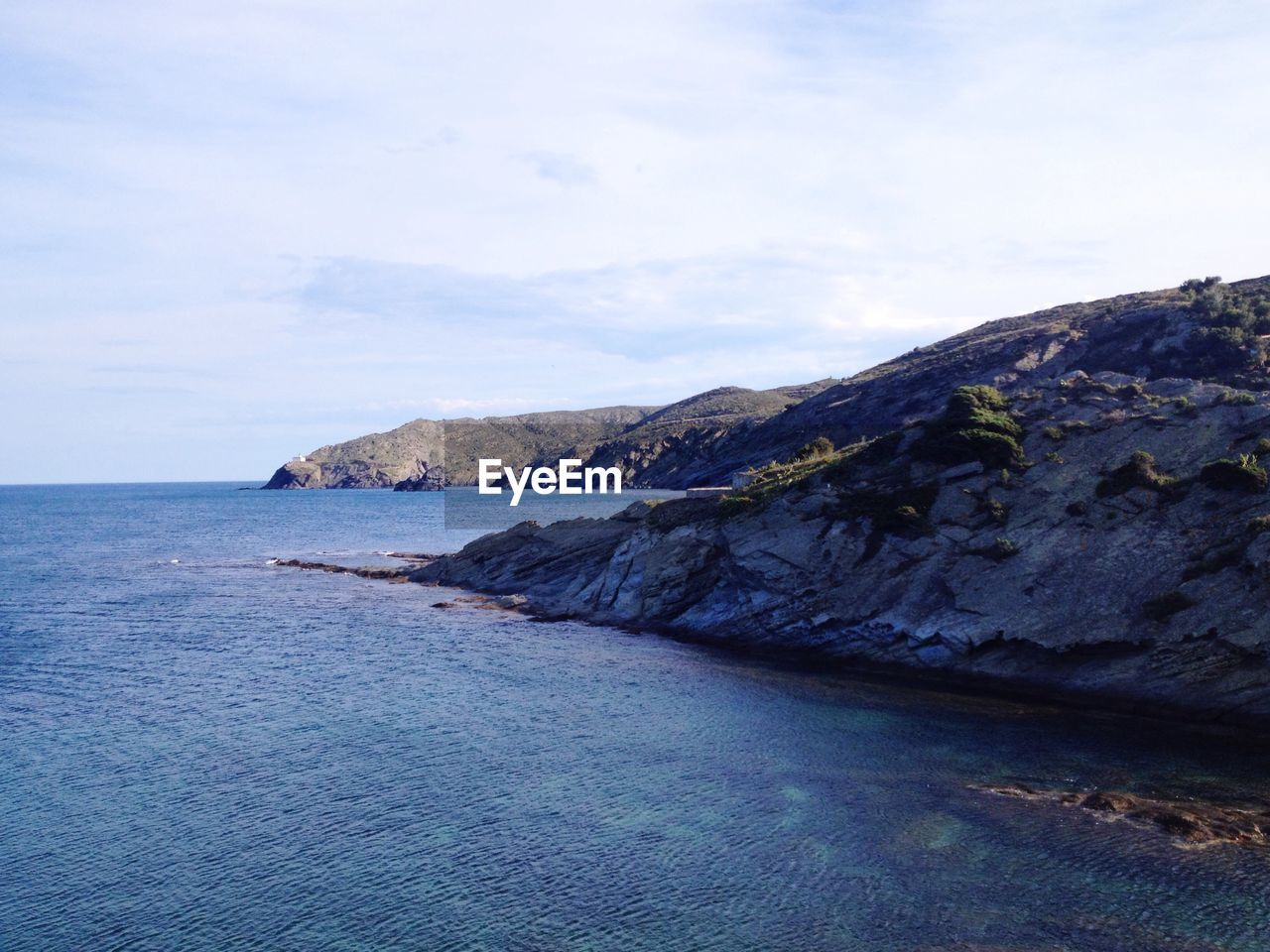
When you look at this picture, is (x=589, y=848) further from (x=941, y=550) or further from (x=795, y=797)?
(x=941, y=550)

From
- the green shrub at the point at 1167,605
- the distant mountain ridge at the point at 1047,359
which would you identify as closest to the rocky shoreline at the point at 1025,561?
the green shrub at the point at 1167,605

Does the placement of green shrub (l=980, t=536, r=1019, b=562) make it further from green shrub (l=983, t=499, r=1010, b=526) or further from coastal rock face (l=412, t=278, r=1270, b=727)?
green shrub (l=983, t=499, r=1010, b=526)

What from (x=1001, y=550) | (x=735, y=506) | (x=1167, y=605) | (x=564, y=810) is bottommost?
(x=564, y=810)

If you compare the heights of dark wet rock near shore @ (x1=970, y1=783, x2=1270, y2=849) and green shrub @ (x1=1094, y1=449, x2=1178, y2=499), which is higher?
green shrub @ (x1=1094, y1=449, x2=1178, y2=499)

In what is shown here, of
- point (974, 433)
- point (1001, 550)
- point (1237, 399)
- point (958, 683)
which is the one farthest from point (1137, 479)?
point (958, 683)

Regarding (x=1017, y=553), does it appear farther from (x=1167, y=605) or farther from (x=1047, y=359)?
(x=1047, y=359)

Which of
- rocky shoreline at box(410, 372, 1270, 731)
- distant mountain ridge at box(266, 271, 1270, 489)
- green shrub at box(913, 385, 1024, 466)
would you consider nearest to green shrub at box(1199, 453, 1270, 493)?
rocky shoreline at box(410, 372, 1270, 731)
